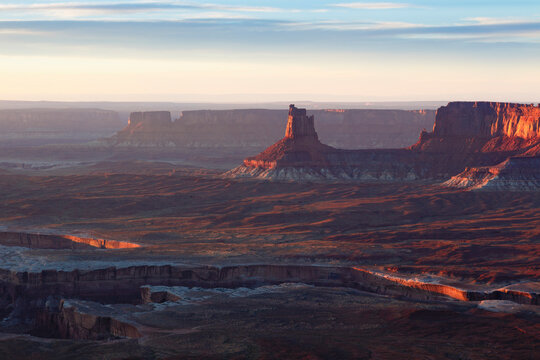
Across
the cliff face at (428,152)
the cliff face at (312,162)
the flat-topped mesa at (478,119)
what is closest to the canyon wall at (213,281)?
the cliff face at (312,162)

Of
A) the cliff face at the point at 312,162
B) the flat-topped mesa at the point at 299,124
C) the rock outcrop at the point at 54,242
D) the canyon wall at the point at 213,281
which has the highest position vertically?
the flat-topped mesa at the point at 299,124

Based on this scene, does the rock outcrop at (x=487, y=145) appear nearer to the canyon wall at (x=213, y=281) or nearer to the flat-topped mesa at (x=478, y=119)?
the flat-topped mesa at (x=478, y=119)

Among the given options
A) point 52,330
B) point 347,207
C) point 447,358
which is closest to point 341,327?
point 447,358

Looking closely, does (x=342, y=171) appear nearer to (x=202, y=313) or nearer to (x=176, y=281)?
(x=176, y=281)

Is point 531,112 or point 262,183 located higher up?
point 531,112

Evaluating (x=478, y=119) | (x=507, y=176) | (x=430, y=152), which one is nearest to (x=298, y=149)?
(x=430, y=152)

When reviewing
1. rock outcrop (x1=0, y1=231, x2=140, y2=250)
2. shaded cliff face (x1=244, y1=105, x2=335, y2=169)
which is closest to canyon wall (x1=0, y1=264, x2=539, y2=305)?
rock outcrop (x1=0, y1=231, x2=140, y2=250)

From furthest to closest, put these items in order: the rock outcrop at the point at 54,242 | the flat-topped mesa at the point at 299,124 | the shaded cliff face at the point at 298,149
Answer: the flat-topped mesa at the point at 299,124 → the shaded cliff face at the point at 298,149 → the rock outcrop at the point at 54,242

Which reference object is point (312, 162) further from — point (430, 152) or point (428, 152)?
point (430, 152)
